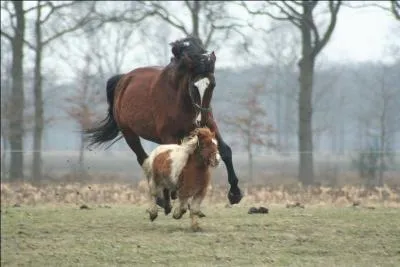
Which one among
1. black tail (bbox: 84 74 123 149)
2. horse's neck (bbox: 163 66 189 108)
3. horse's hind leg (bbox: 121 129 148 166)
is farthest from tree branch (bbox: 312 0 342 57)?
horse's neck (bbox: 163 66 189 108)

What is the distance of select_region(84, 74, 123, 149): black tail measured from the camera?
41.8ft

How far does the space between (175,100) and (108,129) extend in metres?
3.46

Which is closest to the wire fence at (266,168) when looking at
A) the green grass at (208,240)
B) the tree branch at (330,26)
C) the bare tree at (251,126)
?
the tree branch at (330,26)

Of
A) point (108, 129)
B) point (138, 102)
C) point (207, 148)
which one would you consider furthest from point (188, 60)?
point (108, 129)

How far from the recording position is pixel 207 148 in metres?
8.70

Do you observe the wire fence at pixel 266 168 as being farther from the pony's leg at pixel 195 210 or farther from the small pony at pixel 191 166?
the pony's leg at pixel 195 210

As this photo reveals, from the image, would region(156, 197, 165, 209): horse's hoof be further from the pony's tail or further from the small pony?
the pony's tail

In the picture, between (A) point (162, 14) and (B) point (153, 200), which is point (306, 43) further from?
(B) point (153, 200)

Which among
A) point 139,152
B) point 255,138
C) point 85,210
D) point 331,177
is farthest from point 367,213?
point 255,138

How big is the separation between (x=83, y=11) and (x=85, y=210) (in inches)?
734

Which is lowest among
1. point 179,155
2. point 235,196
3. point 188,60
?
point 235,196

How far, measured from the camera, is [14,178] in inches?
982

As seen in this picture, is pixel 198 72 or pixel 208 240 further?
pixel 198 72

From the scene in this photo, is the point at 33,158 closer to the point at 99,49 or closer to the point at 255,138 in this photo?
the point at 255,138
